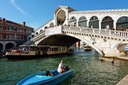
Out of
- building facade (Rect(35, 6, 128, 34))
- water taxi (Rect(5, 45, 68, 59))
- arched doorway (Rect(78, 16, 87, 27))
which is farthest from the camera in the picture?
arched doorway (Rect(78, 16, 87, 27))

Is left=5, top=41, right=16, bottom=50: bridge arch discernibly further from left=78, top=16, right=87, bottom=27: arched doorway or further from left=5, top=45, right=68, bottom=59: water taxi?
left=78, top=16, right=87, bottom=27: arched doorway

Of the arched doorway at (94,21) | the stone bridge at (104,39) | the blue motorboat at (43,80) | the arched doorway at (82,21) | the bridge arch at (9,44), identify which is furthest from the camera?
the bridge arch at (9,44)

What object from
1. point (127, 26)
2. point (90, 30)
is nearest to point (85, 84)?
point (90, 30)

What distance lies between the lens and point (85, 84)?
1133 centimetres

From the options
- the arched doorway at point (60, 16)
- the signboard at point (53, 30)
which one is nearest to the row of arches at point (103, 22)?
the signboard at point (53, 30)

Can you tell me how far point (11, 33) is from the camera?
40.0 meters

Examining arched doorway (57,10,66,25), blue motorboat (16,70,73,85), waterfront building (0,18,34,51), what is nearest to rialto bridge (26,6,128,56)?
arched doorway (57,10,66,25)

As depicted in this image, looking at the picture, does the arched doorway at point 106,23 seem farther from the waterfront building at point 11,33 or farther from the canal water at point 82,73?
the waterfront building at point 11,33

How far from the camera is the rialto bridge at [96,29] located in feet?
76.1

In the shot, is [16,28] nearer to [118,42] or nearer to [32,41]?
[32,41]

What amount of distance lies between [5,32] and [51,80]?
3053cm

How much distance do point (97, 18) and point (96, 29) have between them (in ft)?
24.3

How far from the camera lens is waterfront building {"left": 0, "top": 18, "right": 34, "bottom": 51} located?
38.3m

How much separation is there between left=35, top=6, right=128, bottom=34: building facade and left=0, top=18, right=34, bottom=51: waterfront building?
8908 mm
